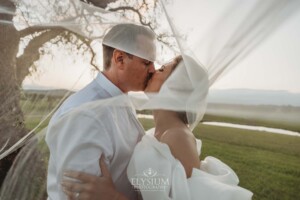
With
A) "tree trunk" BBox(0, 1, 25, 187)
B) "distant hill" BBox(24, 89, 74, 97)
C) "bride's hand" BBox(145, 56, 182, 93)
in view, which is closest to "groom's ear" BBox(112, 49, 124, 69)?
"bride's hand" BBox(145, 56, 182, 93)

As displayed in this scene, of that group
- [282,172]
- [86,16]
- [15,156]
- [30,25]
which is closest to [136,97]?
[86,16]

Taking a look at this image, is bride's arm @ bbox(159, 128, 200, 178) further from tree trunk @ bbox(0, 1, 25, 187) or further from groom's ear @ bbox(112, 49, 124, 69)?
tree trunk @ bbox(0, 1, 25, 187)

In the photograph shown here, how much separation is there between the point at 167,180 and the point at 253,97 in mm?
512

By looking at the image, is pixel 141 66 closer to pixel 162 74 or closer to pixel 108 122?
pixel 162 74

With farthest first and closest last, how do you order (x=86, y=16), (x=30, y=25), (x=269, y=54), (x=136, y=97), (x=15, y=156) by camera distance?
(x=15, y=156), (x=30, y=25), (x=86, y=16), (x=136, y=97), (x=269, y=54)

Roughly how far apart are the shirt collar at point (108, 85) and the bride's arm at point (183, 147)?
33cm

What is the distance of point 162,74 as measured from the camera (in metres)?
1.87

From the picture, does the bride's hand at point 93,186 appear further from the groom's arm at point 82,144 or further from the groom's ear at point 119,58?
the groom's ear at point 119,58

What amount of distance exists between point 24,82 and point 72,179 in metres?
1.45

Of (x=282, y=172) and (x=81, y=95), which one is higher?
(x=81, y=95)

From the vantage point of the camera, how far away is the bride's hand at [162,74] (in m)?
1.85

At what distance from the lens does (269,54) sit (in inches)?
62.5

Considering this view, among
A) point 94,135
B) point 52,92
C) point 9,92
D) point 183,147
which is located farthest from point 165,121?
point 9,92

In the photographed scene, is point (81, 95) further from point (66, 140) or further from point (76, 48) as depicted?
point (76, 48)
